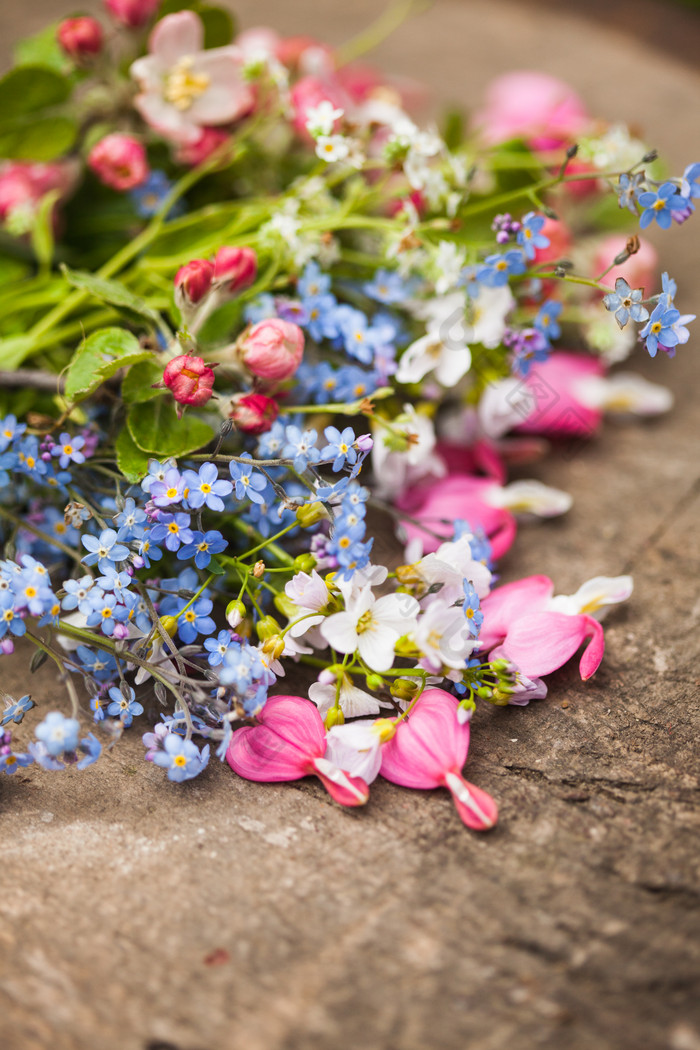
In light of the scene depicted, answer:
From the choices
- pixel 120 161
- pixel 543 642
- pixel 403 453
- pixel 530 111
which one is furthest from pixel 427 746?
pixel 530 111

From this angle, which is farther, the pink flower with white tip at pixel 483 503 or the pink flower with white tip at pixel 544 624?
the pink flower with white tip at pixel 483 503

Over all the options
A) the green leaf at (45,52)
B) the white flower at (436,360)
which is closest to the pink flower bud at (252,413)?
the white flower at (436,360)

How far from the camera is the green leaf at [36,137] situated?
677 mm

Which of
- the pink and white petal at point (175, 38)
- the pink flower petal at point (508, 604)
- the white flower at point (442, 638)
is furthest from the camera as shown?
the pink and white petal at point (175, 38)

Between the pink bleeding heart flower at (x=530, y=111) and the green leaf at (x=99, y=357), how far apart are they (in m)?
0.52

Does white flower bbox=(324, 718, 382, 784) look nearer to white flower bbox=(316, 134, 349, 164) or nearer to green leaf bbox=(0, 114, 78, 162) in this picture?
white flower bbox=(316, 134, 349, 164)

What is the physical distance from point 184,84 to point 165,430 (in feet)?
1.12

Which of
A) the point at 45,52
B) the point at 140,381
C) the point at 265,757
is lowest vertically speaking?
the point at 265,757

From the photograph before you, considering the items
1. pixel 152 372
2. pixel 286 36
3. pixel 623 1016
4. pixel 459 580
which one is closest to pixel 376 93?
pixel 286 36

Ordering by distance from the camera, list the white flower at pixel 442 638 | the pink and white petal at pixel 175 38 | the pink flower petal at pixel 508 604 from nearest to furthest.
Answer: the white flower at pixel 442 638 → the pink flower petal at pixel 508 604 → the pink and white petal at pixel 175 38

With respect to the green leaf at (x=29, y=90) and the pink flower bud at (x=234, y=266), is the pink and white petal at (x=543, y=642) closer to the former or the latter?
the pink flower bud at (x=234, y=266)

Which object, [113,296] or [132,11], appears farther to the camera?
[132,11]

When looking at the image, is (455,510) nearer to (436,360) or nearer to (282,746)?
(436,360)

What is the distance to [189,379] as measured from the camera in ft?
1.56
